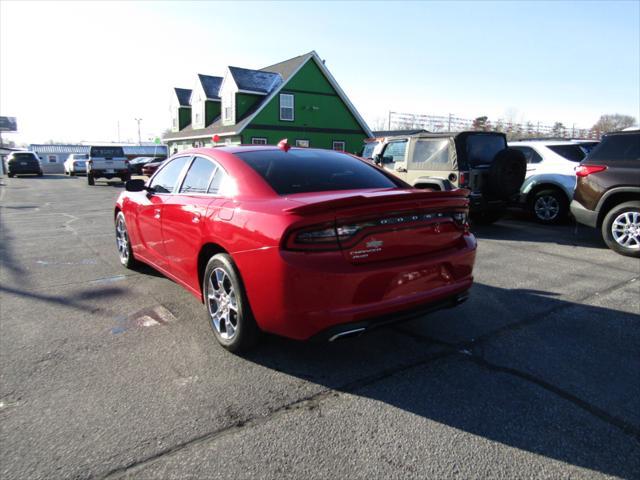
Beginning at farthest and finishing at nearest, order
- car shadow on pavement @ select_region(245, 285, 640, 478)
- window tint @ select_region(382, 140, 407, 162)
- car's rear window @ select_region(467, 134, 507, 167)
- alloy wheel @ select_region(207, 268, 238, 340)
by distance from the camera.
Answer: window tint @ select_region(382, 140, 407, 162) → car's rear window @ select_region(467, 134, 507, 167) → alloy wheel @ select_region(207, 268, 238, 340) → car shadow on pavement @ select_region(245, 285, 640, 478)

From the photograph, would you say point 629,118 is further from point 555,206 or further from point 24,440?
point 24,440

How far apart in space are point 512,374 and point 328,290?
144 centimetres

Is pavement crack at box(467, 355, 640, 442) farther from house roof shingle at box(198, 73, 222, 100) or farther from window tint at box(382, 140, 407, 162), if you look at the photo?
house roof shingle at box(198, 73, 222, 100)

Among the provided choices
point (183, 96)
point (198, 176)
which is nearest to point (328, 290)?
point (198, 176)

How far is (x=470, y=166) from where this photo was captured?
800cm

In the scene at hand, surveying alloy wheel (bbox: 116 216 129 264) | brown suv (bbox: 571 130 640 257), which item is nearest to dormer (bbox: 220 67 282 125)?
alloy wheel (bbox: 116 216 129 264)

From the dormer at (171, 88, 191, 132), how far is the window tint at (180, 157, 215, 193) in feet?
118

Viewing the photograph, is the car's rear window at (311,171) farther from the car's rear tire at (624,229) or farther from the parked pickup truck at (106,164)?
the parked pickup truck at (106,164)

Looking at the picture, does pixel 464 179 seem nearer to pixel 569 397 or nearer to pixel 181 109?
pixel 569 397

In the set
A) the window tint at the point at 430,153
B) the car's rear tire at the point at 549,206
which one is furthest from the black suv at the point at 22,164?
the car's rear tire at the point at 549,206

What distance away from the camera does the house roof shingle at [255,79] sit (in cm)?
2805

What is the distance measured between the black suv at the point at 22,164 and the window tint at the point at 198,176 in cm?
3356

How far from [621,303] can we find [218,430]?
4109 mm

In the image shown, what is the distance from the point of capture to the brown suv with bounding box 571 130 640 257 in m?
6.53
